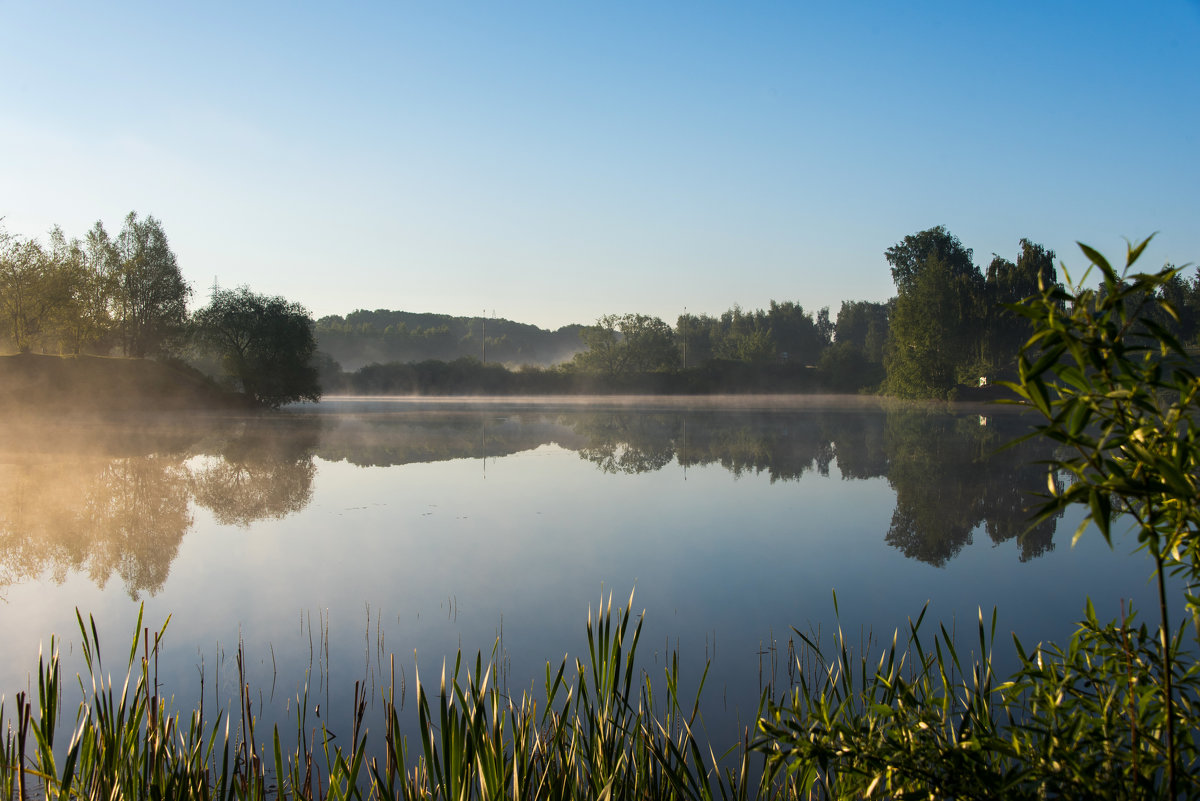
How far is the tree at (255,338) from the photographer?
3747cm

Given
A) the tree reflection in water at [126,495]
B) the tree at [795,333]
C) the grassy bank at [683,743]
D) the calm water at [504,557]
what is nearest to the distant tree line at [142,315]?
the tree reflection in water at [126,495]

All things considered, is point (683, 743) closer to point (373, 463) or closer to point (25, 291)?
point (373, 463)

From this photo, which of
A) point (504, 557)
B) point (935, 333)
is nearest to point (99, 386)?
point (504, 557)

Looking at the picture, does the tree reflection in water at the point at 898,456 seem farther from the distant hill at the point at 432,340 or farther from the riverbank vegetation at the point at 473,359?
the distant hill at the point at 432,340

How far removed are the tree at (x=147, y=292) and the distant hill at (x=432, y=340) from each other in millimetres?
38674

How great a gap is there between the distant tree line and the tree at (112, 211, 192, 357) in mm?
51

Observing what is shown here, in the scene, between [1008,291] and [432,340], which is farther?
[432,340]

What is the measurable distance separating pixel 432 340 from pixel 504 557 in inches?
3805

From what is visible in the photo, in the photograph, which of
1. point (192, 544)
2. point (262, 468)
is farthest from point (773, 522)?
point (262, 468)

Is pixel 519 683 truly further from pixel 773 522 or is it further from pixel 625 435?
pixel 625 435

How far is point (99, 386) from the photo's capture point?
34250mm

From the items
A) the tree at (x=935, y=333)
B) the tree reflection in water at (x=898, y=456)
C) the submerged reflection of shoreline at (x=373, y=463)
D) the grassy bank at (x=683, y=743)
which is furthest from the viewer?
the tree at (x=935, y=333)

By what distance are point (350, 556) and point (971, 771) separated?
793 centimetres

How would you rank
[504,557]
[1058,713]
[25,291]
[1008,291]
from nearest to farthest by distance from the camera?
[1058,713] < [504,557] < [25,291] < [1008,291]
